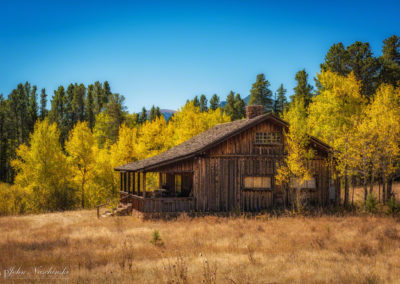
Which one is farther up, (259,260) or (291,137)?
(291,137)

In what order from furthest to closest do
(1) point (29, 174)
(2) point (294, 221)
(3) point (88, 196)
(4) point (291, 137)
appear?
(3) point (88, 196)
(1) point (29, 174)
(4) point (291, 137)
(2) point (294, 221)

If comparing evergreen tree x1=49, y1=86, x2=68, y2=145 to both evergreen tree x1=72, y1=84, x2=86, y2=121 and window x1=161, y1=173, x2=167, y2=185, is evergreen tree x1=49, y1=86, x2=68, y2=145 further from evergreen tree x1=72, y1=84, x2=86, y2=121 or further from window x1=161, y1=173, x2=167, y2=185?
window x1=161, y1=173, x2=167, y2=185

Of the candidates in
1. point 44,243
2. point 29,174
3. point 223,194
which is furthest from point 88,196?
point 44,243

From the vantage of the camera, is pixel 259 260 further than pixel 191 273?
Yes

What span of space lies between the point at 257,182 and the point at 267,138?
2991 mm

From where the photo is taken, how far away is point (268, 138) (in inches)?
923

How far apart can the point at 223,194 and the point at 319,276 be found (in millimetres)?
13350

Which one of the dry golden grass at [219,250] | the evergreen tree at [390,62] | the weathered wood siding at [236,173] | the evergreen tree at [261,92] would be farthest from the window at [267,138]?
the evergreen tree at [261,92]

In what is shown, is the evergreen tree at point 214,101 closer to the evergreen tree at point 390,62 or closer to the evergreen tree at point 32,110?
the evergreen tree at point 32,110

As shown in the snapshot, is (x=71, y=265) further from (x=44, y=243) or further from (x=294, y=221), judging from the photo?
(x=294, y=221)

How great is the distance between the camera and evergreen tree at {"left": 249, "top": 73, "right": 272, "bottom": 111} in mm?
65438

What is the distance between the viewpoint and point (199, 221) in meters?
20.0

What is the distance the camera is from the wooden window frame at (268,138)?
23359mm

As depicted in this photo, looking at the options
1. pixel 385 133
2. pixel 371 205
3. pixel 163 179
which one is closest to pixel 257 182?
pixel 371 205
